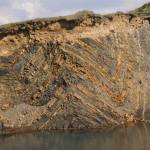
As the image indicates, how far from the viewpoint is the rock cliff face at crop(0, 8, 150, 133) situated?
26766 mm

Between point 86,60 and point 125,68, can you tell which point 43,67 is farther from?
point 125,68

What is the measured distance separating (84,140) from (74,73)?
6.34 meters

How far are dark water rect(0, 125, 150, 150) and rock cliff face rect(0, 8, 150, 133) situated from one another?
71.5 inches

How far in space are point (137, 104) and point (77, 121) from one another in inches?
134

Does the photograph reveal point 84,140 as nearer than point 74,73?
Yes

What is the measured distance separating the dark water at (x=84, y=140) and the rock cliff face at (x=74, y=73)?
1.81 m

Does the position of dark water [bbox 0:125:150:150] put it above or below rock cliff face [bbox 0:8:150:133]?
below

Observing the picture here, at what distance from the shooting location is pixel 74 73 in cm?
2727

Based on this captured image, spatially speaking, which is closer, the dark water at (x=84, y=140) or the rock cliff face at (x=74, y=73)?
the dark water at (x=84, y=140)

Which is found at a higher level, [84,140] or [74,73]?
[74,73]

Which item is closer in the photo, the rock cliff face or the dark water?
the dark water

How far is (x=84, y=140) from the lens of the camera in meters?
21.5

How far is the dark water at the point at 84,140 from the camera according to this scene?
63.8 ft

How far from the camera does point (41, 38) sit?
1116 inches
